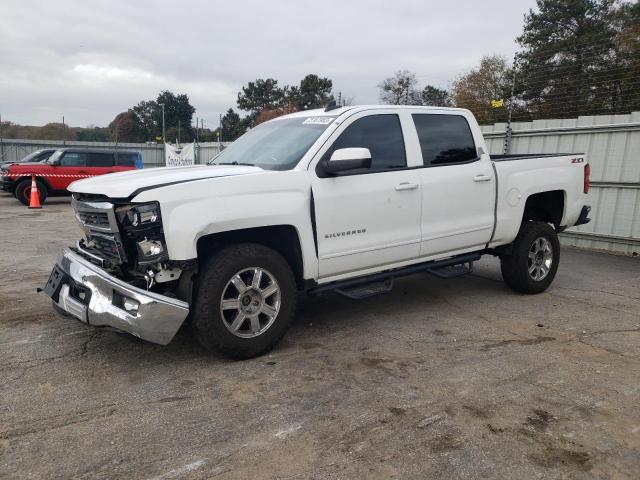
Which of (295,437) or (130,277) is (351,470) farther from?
(130,277)

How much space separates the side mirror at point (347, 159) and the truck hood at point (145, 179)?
0.58 m

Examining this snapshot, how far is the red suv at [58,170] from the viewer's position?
52.4 ft

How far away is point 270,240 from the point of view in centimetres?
418

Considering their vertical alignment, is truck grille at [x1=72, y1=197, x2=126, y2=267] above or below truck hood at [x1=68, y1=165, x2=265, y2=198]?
below

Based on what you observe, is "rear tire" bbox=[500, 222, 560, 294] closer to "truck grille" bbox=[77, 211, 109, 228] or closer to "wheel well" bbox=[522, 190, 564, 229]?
"wheel well" bbox=[522, 190, 564, 229]

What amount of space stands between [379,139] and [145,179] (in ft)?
6.76

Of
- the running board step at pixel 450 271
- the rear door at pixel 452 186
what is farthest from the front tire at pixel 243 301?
the running board step at pixel 450 271

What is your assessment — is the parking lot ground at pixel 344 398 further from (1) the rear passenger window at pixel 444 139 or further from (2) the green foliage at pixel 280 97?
(2) the green foliage at pixel 280 97

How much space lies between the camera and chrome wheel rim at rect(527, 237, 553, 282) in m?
5.93

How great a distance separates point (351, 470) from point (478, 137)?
3.89 m

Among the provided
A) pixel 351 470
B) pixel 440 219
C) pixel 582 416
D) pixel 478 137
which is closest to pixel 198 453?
pixel 351 470

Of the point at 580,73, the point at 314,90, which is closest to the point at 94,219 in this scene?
the point at 580,73

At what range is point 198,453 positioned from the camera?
9.13 feet

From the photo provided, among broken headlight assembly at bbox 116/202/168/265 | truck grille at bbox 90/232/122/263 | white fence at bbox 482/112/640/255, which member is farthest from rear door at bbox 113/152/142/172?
broken headlight assembly at bbox 116/202/168/265
